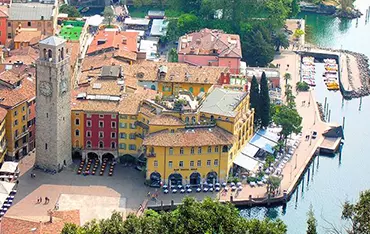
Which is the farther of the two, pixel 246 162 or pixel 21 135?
pixel 21 135

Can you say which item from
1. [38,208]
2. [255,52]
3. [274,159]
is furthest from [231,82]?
[38,208]

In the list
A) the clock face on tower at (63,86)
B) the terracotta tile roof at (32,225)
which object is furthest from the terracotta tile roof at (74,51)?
the terracotta tile roof at (32,225)

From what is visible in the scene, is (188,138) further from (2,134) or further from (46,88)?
(2,134)

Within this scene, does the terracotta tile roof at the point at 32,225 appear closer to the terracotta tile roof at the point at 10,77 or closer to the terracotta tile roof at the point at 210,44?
the terracotta tile roof at the point at 10,77

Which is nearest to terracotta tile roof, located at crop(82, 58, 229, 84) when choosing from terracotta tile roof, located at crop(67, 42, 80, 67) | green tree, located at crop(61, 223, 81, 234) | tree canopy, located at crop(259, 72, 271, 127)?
terracotta tile roof, located at crop(67, 42, 80, 67)

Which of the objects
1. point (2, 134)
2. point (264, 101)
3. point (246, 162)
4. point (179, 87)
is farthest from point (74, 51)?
point (246, 162)

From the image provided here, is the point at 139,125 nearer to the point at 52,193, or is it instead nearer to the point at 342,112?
the point at 52,193

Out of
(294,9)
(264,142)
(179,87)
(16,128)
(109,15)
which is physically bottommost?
(264,142)
